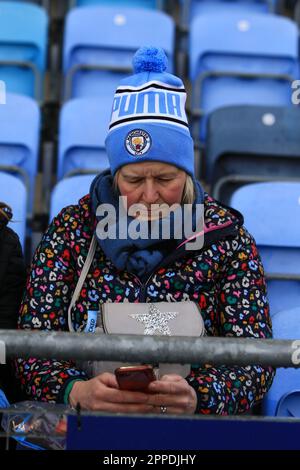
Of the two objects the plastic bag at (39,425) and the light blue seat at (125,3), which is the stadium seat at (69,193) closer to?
the plastic bag at (39,425)

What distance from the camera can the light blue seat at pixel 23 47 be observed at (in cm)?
397

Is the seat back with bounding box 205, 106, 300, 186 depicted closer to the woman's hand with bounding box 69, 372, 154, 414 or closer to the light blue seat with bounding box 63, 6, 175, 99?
the light blue seat with bounding box 63, 6, 175, 99

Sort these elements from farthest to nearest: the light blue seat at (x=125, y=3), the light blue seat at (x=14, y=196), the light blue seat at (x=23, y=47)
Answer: the light blue seat at (x=125, y=3) → the light blue seat at (x=23, y=47) → the light blue seat at (x=14, y=196)

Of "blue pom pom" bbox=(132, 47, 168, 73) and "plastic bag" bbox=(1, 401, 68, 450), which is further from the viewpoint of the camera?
"blue pom pom" bbox=(132, 47, 168, 73)

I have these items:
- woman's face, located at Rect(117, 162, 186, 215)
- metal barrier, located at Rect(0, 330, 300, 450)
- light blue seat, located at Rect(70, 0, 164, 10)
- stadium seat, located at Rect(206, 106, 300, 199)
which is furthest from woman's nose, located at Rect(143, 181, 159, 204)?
light blue seat, located at Rect(70, 0, 164, 10)

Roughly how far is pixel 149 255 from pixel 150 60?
1.60 feet

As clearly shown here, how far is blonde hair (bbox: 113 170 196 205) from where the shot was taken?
7.58 feet

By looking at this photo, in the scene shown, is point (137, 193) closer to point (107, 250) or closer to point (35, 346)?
point (107, 250)

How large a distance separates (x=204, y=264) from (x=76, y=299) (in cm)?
31

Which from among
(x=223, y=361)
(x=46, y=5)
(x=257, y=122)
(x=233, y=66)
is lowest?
(x=223, y=361)

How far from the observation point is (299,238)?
112 inches

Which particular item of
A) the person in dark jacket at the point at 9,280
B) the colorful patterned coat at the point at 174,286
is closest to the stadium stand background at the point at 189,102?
the colorful patterned coat at the point at 174,286

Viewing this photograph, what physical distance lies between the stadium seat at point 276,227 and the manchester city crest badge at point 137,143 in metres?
0.65
